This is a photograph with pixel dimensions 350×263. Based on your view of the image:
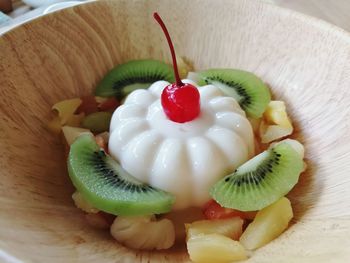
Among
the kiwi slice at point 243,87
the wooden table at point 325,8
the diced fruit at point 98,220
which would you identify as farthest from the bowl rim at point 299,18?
the diced fruit at point 98,220

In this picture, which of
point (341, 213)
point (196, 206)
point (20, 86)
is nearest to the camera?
point (341, 213)

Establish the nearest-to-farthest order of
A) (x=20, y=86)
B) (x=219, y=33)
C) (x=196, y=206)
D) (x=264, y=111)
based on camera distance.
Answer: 1. (x=196, y=206)
2. (x=20, y=86)
3. (x=264, y=111)
4. (x=219, y=33)

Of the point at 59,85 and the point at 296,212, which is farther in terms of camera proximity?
the point at 59,85

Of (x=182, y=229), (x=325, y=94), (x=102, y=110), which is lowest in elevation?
(x=182, y=229)

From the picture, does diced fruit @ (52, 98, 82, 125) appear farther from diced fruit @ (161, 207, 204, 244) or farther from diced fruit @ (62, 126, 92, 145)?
diced fruit @ (161, 207, 204, 244)

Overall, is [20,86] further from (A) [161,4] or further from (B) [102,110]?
(A) [161,4]

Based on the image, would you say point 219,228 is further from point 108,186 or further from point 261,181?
point 108,186

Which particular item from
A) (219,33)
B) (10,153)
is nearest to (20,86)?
(10,153)
